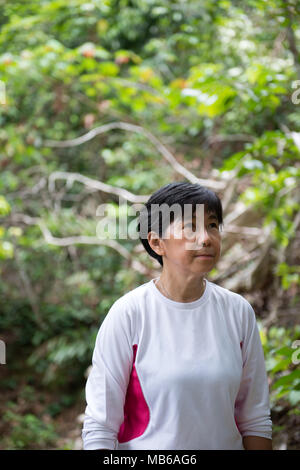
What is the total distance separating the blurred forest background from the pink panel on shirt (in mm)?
1353

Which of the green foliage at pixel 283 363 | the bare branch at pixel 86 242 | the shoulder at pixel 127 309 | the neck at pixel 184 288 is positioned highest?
the neck at pixel 184 288

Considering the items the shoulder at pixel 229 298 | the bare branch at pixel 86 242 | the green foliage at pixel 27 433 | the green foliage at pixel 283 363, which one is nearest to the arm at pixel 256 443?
the green foliage at pixel 283 363

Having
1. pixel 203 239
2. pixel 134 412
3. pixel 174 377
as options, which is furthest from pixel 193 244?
pixel 134 412

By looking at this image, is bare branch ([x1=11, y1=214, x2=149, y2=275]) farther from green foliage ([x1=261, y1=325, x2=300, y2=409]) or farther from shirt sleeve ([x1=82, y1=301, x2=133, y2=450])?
shirt sleeve ([x1=82, y1=301, x2=133, y2=450])

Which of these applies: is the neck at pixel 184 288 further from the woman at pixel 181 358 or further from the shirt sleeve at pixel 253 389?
the shirt sleeve at pixel 253 389

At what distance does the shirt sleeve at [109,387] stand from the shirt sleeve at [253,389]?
283mm

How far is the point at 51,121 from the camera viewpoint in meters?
6.37

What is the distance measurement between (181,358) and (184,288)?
17 cm

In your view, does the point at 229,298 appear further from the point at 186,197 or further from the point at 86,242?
the point at 86,242

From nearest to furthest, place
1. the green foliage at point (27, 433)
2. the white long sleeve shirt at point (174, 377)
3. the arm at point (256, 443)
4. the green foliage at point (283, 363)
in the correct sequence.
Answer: the white long sleeve shirt at point (174, 377)
the arm at point (256, 443)
the green foliage at point (283, 363)
the green foliage at point (27, 433)

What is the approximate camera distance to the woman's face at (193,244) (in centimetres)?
107

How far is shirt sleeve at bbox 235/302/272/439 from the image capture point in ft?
3.64

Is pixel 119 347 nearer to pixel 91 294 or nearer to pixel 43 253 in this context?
pixel 91 294

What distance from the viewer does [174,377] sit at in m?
1.00
